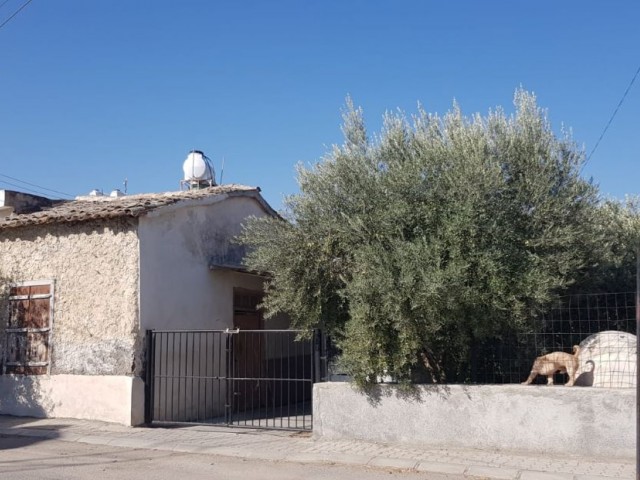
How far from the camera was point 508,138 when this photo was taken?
934cm

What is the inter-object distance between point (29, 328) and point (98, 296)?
1.79 metres

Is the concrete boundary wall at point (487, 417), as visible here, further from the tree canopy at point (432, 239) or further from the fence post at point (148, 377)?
the fence post at point (148, 377)

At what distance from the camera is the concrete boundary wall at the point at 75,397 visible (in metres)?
11.1

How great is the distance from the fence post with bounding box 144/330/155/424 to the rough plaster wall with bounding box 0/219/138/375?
263mm

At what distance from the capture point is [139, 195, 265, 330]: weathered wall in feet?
38.3

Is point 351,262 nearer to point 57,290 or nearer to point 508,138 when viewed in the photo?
point 508,138

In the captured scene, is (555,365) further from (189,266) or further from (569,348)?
(189,266)

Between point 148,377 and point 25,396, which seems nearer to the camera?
point 148,377

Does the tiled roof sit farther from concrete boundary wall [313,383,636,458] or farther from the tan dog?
the tan dog

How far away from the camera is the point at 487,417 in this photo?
8805 mm

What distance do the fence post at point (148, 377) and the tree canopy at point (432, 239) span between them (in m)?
2.57

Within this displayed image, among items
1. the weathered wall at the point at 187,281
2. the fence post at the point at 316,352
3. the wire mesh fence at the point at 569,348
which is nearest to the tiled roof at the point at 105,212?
the weathered wall at the point at 187,281

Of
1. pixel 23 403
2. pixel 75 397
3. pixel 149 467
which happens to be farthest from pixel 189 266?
pixel 149 467

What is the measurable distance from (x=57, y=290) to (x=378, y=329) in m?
6.57
